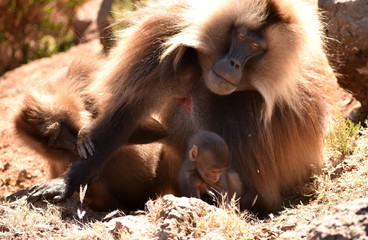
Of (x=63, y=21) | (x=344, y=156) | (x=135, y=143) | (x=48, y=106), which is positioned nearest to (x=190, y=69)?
(x=135, y=143)

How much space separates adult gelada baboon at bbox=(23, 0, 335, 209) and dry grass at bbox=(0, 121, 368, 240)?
28 cm

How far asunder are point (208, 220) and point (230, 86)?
893 millimetres

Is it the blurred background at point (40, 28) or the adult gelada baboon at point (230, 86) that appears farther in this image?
the blurred background at point (40, 28)

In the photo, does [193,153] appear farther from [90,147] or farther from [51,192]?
[51,192]

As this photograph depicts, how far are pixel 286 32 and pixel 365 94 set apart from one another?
1.74 m

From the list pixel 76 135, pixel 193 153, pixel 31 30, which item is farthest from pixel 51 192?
pixel 31 30

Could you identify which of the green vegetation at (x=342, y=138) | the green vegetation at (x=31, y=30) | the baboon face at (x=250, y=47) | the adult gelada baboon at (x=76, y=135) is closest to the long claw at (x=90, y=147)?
the adult gelada baboon at (x=76, y=135)

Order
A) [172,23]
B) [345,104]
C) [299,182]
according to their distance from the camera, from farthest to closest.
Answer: [345,104]
[299,182]
[172,23]

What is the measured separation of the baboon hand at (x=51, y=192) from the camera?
14.2ft

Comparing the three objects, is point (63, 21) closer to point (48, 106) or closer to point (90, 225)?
point (48, 106)

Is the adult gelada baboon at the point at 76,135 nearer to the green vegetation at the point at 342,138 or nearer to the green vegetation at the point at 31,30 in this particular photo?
the green vegetation at the point at 342,138

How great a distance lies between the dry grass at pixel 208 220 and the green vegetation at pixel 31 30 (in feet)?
16.9

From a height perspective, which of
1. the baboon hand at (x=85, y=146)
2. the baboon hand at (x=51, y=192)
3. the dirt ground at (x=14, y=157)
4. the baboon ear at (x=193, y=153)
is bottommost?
the dirt ground at (x=14, y=157)

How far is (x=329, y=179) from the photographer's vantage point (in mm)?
4535
